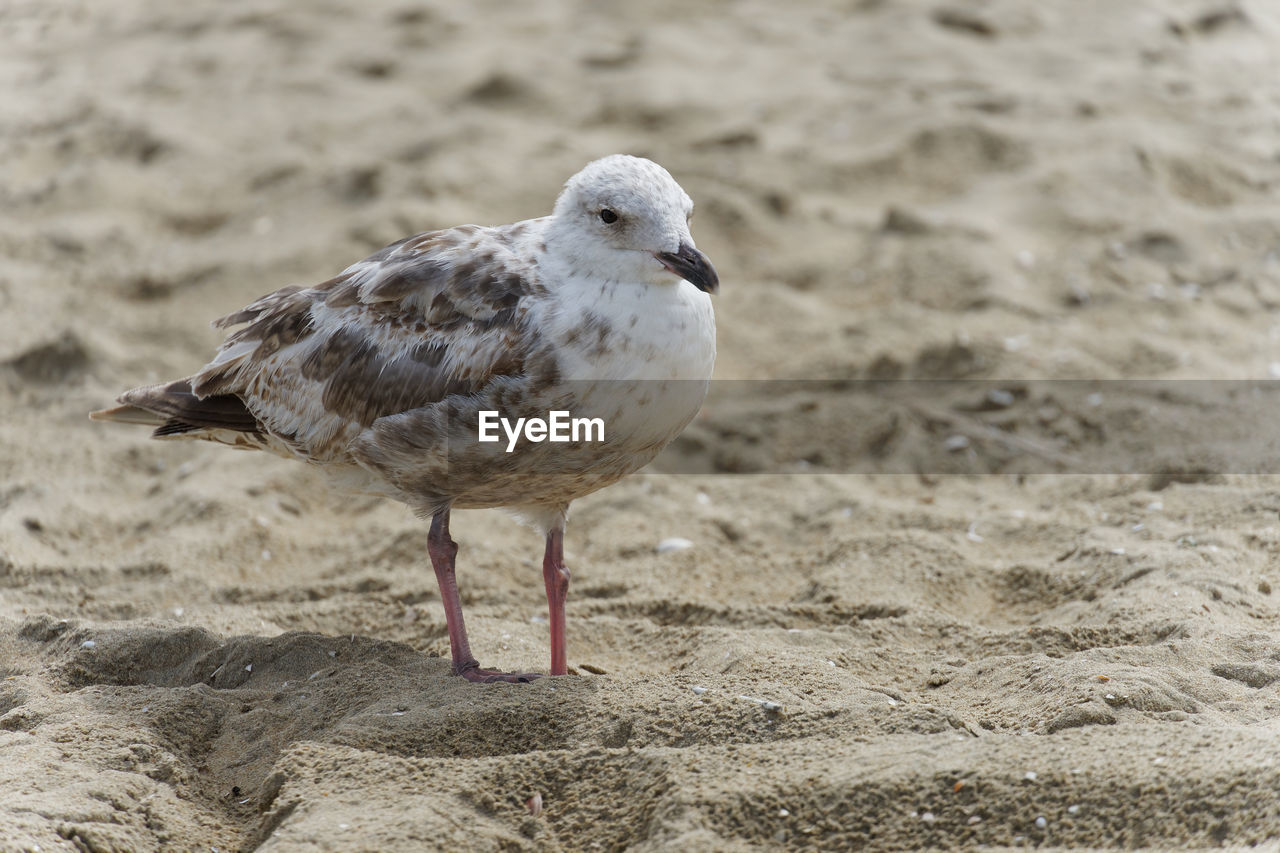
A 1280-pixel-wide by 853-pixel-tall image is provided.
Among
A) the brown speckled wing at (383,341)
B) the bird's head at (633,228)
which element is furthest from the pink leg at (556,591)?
the bird's head at (633,228)

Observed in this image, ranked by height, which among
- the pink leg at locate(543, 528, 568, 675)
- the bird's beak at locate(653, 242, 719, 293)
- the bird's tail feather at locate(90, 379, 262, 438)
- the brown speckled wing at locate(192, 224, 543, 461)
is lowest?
the pink leg at locate(543, 528, 568, 675)

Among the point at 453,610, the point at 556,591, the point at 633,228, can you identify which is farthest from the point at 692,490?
the point at 633,228

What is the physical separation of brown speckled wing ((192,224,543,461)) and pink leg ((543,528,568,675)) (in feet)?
2.33

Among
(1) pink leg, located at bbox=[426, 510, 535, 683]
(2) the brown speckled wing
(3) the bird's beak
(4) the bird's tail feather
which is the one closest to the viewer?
(3) the bird's beak

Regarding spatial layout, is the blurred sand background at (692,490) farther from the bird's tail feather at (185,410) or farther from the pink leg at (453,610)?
the bird's tail feather at (185,410)

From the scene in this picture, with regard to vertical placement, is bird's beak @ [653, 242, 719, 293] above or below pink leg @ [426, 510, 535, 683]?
above

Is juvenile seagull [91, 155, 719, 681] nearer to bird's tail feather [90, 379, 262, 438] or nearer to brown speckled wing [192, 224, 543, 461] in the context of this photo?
brown speckled wing [192, 224, 543, 461]

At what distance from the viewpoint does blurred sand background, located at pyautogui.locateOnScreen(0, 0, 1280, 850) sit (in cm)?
308

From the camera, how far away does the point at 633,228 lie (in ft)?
12.0

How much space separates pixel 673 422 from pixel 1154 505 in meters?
2.13

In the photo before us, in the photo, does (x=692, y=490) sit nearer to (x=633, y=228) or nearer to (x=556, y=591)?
(x=556, y=591)

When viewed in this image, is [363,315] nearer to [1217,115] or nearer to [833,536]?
[833,536]

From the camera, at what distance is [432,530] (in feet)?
13.4

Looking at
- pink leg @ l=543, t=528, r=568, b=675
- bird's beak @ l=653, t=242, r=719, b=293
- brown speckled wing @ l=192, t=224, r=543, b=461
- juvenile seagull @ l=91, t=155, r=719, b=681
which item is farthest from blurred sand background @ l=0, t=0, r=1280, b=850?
bird's beak @ l=653, t=242, r=719, b=293
